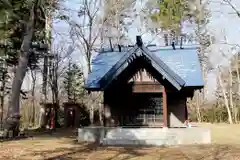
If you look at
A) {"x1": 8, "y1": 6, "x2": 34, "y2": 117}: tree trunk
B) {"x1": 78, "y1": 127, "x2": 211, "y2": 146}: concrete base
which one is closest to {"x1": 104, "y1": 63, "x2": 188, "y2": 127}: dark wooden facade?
{"x1": 78, "y1": 127, "x2": 211, "y2": 146}: concrete base

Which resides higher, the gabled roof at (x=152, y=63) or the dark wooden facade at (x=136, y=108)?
the gabled roof at (x=152, y=63)

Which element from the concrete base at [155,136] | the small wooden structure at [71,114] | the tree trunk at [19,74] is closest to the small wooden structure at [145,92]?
the concrete base at [155,136]

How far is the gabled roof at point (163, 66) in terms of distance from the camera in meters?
15.3

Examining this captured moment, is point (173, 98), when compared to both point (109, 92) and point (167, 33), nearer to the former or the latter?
point (109, 92)

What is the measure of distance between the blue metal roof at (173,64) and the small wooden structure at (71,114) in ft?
32.7

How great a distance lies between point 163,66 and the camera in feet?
50.3

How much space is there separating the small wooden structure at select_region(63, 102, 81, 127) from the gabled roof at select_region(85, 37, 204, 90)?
9952 millimetres

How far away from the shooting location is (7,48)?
67.9 feet

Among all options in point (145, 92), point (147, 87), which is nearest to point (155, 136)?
point (145, 92)

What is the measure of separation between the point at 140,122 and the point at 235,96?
81.1ft

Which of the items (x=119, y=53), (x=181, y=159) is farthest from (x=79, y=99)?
(x=181, y=159)

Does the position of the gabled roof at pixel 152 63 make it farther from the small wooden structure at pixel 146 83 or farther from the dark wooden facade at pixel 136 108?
the dark wooden facade at pixel 136 108

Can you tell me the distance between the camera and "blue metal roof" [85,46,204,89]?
53.2ft

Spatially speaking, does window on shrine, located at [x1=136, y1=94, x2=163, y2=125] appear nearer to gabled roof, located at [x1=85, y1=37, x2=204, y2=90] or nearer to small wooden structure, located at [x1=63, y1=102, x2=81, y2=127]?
gabled roof, located at [x1=85, y1=37, x2=204, y2=90]
